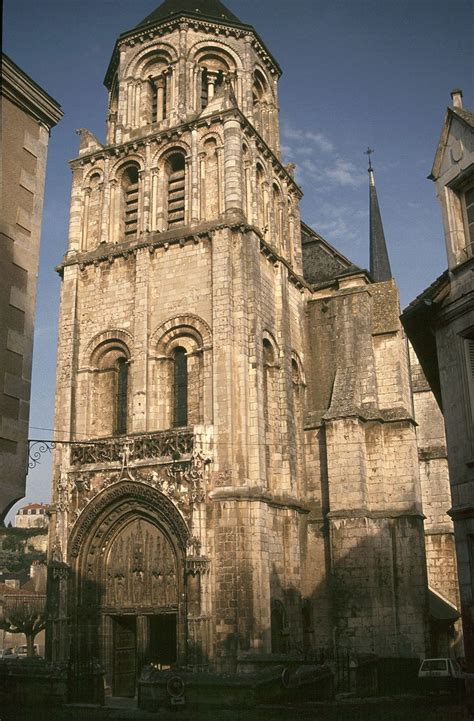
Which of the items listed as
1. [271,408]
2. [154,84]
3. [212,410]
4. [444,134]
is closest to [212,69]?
[154,84]

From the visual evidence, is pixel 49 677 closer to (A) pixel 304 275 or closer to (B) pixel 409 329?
(B) pixel 409 329

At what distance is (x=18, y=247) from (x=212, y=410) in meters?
12.1

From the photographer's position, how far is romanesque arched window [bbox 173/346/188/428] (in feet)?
74.1

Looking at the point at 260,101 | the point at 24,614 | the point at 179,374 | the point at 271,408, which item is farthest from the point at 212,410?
the point at 24,614

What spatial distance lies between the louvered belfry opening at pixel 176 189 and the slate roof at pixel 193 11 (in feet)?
18.7

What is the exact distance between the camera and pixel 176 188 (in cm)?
2530

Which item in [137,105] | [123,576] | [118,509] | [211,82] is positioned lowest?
[123,576]

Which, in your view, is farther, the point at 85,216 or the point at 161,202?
the point at 85,216

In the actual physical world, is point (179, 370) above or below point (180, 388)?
above

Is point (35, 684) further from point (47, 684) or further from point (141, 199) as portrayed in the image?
point (141, 199)

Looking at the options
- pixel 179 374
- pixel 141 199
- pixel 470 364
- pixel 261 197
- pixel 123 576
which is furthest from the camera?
pixel 261 197

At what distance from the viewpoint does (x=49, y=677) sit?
19266 mm

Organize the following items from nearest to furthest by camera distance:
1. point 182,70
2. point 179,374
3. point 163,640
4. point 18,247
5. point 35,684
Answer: point 18,247 < point 35,684 < point 179,374 < point 163,640 < point 182,70

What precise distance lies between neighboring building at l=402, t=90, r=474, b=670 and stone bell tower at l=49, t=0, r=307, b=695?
8526 mm
